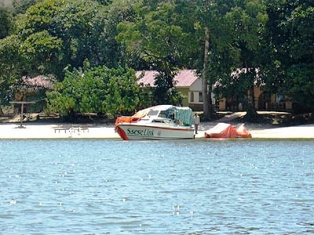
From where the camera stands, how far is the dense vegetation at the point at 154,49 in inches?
2621

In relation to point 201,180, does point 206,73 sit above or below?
above

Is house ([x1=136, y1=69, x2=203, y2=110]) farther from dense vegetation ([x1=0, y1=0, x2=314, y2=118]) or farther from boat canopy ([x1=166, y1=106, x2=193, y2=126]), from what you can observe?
boat canopy ([x1=166, y1=106, x2=193, y2=126])

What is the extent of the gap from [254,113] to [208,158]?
24.2 meters

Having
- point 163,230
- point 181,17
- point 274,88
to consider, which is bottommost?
point 163,230

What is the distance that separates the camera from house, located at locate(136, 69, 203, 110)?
80.2m

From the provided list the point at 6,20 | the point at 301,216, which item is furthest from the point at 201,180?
the point at 6,20

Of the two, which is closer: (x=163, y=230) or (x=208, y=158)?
(x=163, y=230)

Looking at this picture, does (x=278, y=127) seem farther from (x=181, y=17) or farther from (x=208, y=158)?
(x=208, y=158)

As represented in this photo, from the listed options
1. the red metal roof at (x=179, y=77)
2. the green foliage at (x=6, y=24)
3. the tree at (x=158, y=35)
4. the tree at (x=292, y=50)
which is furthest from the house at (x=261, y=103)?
the green foliage at (x=6, y=24)

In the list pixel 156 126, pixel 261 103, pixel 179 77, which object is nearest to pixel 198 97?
pixel 179 77

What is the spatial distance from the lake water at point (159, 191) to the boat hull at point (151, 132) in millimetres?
7180

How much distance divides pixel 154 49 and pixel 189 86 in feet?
37.2

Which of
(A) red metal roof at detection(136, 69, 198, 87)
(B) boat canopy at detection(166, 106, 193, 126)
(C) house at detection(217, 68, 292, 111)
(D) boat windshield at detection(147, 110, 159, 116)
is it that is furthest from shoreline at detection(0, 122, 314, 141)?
(C) house at detection(217, 68, 292, 111)

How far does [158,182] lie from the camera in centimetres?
3331
